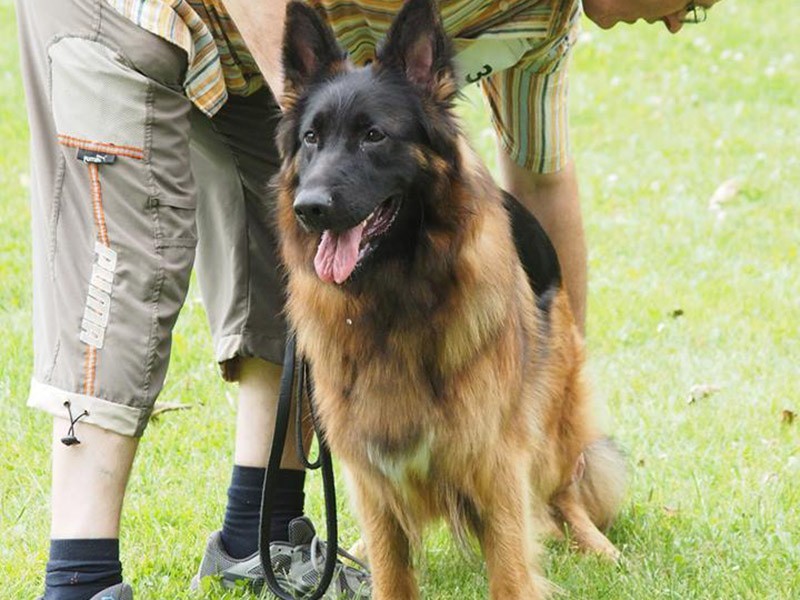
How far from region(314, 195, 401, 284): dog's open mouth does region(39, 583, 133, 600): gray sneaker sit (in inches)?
40.9

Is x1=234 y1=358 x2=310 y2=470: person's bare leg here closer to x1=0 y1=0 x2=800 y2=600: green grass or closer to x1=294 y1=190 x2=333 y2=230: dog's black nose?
x1=0 y1=0 x2=800 y2=600: green grass

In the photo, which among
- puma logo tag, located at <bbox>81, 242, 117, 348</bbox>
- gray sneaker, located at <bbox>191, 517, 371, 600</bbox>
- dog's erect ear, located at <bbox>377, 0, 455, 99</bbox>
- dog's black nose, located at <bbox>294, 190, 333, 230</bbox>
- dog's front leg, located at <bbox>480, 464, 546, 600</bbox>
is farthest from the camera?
gray sneaker, located at <bbox>191, 517, 371, 600</bbox>

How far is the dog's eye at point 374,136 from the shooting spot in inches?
126

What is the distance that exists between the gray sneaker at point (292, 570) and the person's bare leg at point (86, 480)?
25.6 inches

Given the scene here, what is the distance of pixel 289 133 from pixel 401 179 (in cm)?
38

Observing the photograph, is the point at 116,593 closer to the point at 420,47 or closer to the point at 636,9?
the point at 420,47

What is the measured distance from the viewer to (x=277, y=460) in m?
3.61

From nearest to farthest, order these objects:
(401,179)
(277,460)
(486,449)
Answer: (401,179) → (486,449) → (277,460)

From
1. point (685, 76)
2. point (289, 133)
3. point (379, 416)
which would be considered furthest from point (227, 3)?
point (685, 76)

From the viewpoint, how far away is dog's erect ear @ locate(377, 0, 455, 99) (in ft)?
10.3

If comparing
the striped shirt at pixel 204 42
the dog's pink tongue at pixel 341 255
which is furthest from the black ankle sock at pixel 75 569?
the striped shirt at pixel 204 42

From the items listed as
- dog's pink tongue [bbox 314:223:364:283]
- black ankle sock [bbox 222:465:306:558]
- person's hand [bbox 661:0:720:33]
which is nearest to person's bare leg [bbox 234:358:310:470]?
black ankle sock [bbox 222:465:306:558]

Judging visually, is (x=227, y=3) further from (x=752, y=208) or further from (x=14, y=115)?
(x=14, y=115)

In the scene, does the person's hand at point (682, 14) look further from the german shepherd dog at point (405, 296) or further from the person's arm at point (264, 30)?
the person's arm at point (264, 30)
